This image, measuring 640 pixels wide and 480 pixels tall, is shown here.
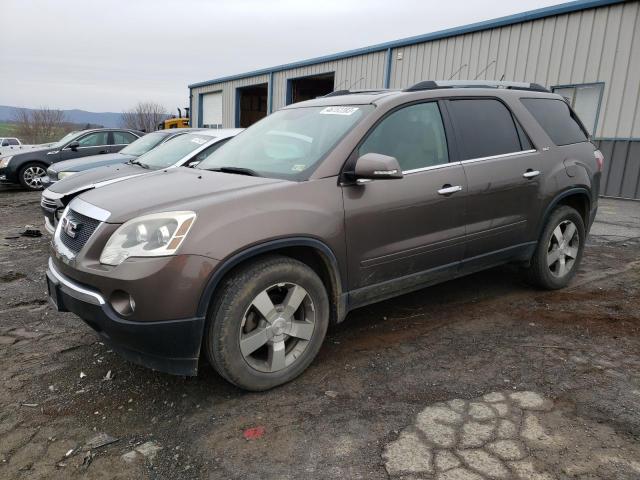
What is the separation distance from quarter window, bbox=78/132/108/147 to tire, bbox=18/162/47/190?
1.35m

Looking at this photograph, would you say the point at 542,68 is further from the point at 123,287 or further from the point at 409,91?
the point at 123,287

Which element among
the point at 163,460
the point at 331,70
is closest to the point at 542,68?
the point at 331,70

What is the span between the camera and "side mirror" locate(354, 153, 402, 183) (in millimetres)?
2881

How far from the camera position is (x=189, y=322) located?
2469 millimetres

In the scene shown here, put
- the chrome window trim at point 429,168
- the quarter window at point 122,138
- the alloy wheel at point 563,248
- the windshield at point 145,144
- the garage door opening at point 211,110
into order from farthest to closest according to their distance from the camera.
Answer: the garage door opening at point 211,110 < the quarter window at point 122,138 < the windshield at point 145,144 < the alloy wheel at point 563,248 < the chrome window trim at point 429,168

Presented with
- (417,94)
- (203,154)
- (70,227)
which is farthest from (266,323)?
(203,154)

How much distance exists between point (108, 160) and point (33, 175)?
5746 millimetres

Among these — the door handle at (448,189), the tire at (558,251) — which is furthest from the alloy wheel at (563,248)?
the door handle at (448,189)

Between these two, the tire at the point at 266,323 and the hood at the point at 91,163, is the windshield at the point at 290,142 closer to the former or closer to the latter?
the tire at the point at 266,323

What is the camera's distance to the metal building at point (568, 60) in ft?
34.2

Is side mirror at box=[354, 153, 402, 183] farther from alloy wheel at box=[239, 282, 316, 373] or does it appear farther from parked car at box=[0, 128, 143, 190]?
parked car at box=[0, 128, 143, 190]

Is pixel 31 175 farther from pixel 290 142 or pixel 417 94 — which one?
pixel 417 94

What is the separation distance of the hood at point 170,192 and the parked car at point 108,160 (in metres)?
4.98

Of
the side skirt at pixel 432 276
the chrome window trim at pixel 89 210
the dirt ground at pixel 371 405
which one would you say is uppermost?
the chrome window trim at pixel 89 210
